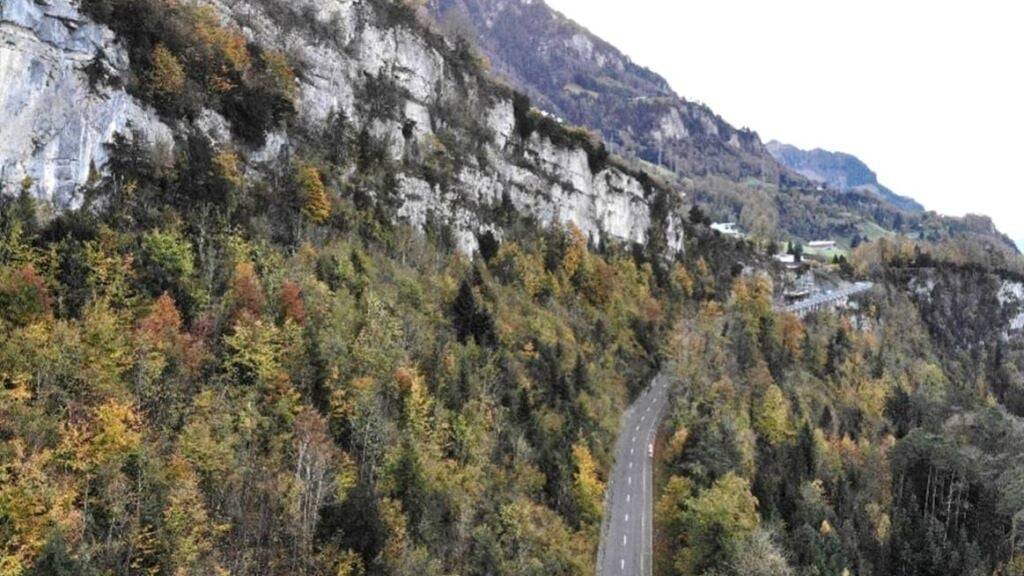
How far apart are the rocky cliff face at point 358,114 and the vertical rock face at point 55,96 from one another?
0.21 feet

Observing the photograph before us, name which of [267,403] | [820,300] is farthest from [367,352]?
[820,300]

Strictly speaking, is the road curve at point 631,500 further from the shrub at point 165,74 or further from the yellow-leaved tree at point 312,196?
the shrub at point 165,74

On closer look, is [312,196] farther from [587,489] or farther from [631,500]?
[631,500]

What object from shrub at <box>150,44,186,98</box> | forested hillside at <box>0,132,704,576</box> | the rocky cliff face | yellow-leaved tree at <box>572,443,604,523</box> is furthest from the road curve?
shrub at <box>150,44,186,98</box>

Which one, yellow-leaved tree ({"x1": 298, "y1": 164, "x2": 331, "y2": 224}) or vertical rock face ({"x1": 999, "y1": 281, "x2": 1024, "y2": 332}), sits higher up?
vertical rock face ({"x1": 999, "y1": 281, "x2": 1024, "y2": 332})

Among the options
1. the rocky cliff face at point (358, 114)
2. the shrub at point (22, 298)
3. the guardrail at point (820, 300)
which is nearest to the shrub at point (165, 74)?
the rocky cliff face at point (358, 114)

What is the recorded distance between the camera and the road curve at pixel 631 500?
49594 mm

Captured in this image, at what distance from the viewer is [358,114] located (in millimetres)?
66375

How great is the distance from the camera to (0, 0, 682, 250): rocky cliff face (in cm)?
3784

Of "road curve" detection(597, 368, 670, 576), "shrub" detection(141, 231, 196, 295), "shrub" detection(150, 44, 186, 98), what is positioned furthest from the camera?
"road curve" detection(597, 368, 670, 576)

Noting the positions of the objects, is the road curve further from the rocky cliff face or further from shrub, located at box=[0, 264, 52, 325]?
shrub, located at box=[0, 264, 52, 325]

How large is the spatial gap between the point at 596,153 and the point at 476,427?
60009mm

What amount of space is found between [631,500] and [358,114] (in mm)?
44251

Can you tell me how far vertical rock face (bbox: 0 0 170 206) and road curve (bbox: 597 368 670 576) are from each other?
43050 millimetres
